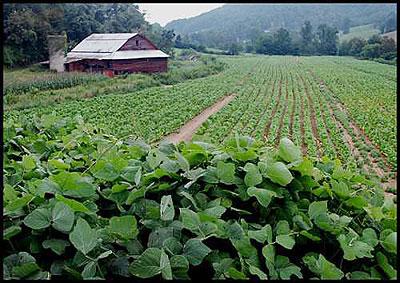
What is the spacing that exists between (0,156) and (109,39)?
5.90 ft

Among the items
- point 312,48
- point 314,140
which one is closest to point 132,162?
point 314,140

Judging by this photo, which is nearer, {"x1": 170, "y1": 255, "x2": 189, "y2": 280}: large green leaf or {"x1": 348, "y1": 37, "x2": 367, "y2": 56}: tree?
{"x1": 170, "y1": 255, "x2": 189, "y2": 280}: large green leaf

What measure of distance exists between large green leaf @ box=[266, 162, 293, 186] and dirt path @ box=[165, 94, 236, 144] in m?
6.61

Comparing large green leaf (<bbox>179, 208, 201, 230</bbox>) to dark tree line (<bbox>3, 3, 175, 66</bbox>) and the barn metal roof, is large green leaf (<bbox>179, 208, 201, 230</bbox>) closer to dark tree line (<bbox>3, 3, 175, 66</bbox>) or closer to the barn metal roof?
dark tree line (<bbox>3, 3, 175, 66</bbox>)

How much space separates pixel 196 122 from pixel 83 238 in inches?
412

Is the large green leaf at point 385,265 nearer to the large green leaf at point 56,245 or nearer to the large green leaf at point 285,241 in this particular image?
the large green leaf at point 285,241

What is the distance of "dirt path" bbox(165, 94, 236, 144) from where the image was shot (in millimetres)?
9094

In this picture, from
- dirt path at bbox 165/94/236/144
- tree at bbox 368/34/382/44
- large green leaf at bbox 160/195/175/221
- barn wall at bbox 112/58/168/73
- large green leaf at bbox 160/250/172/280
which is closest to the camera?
large green leaf at bbox 160/250/172/280

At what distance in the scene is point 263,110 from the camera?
41.3ft

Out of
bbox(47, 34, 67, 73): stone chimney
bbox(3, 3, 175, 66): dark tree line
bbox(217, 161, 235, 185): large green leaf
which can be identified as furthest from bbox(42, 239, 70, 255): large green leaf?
bbox(47, 34, 67, 73): stone chimney

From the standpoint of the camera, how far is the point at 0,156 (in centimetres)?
80

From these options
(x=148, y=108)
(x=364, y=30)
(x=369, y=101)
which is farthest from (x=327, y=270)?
(x=369, y=101)

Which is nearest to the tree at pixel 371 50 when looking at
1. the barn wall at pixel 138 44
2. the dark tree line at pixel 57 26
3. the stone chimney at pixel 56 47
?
the barn wall at pixel 138 44

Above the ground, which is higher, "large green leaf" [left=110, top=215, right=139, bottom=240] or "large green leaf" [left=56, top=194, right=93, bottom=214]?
"large green leaf" [left=56, top=194, right=93, bottom=214]
